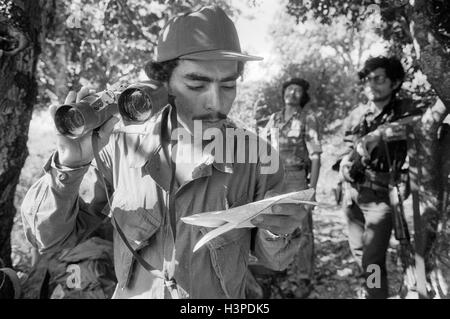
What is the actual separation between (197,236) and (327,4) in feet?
12.6

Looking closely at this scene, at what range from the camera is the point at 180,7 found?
210 inches

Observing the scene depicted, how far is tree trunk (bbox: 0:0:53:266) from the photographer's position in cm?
308

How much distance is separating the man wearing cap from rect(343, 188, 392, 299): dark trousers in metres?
2.48

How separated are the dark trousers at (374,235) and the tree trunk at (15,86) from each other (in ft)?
10.7

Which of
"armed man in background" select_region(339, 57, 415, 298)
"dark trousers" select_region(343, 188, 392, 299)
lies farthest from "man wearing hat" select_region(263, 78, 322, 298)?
"dark trousers" select_region(343, 188, 392, 299)

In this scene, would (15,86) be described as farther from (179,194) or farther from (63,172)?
(179,194)

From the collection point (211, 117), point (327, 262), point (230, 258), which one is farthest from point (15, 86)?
point (327, 262)

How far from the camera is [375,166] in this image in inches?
169

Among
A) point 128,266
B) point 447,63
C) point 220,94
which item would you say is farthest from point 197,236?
point 447,63

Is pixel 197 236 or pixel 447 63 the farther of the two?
pixel 447 63

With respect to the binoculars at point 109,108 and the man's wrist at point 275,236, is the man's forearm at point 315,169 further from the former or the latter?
the binoculars at point 109,108

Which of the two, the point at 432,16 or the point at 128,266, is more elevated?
the point at 432,16
